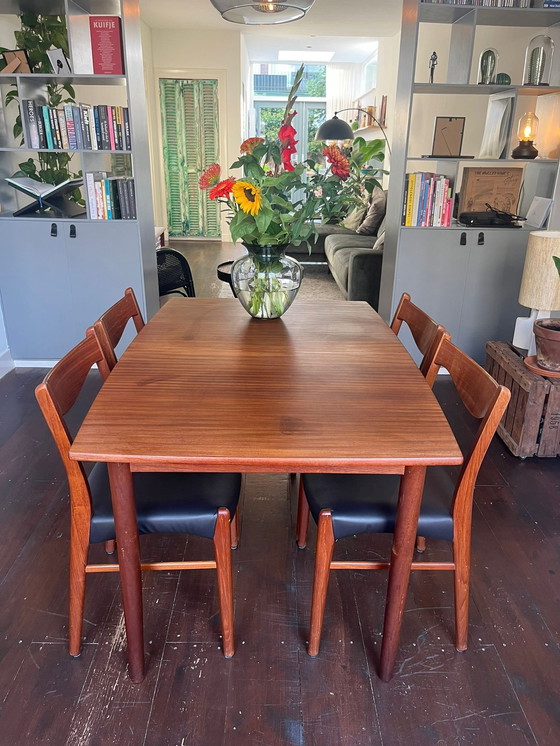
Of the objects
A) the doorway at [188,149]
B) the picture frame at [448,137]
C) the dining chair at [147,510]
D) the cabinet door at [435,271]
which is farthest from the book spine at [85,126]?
the doorway at [188,149]

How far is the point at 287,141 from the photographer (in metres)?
1.62

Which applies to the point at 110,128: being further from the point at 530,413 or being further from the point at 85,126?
the point at 530,413

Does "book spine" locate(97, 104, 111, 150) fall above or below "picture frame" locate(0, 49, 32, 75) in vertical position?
below

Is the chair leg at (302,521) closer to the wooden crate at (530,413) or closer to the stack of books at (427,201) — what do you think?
the wooden crate at (530,413)

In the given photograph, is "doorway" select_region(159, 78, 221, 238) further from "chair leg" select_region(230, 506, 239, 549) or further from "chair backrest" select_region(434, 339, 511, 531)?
"chair backrest" select_region(434, 339, 511, 531)

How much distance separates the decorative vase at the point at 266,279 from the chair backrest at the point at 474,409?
0.59 meters

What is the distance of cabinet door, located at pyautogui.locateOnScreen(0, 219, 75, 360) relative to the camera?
10.6 ft

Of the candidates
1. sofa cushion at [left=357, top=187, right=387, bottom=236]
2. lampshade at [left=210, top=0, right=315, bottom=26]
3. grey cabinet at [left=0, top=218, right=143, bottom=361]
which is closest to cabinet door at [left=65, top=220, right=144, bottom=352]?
grey cabinet at [left=0, top=218, right=143, bottom=361]

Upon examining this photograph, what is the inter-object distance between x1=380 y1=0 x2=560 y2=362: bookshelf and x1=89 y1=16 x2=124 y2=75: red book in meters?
1.50

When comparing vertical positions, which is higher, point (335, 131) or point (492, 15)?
point (492, 15)

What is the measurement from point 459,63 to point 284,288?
85.5 inches

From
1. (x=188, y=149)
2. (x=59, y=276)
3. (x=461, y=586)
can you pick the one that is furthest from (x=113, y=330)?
(x=188, y=149)

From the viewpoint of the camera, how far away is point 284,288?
73.9 inches

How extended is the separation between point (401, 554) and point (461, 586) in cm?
29
